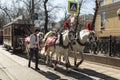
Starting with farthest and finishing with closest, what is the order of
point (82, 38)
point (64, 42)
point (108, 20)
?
1. point (108, 20)
2. point (82, 38)
3. point (64, 42)

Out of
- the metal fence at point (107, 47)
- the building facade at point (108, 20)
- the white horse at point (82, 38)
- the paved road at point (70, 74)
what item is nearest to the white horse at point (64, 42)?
the white horse at point (82, 38)

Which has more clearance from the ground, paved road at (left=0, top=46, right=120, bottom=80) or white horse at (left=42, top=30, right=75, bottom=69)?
white horse at (left=42, top=30, right=75, bottom=69)

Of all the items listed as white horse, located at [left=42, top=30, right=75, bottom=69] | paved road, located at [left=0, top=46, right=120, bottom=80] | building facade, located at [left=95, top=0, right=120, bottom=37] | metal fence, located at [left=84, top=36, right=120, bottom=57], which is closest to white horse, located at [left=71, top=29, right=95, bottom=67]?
white horse, located at [left=42, top=30, right=75, bottom=69]

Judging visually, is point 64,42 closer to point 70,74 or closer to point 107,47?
point 70,74

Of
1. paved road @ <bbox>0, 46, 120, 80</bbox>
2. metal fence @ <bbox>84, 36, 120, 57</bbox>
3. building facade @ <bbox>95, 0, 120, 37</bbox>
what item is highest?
building facade @ <bbox>95, 0, 120, 37</bbox>

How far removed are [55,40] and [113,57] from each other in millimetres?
3084

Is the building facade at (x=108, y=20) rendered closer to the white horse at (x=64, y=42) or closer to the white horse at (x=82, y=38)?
the white horse at (x=82, y=38)

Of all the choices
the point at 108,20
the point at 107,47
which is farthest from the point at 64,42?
the point at 108,20

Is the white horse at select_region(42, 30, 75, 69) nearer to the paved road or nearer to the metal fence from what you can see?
the paved road

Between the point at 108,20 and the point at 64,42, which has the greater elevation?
the point at 108,20

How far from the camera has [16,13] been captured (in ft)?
227

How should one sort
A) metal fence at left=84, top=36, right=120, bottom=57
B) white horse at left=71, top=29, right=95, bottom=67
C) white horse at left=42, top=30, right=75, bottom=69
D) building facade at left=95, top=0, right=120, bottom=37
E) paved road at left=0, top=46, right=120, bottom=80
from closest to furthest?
1. paved road at left=0, top=46, right=120, bottom=80
2. white horse at left=42, top=30, right=75, bottom=69
3. white horse at left=71, top=29, right=95, bottom=67
4. metal fence at left=84, top=36, right=120, bottom=57
5. building facade at left=95, top=0, right=120, bottom=37

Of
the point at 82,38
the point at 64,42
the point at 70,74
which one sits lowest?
the point at 70,74

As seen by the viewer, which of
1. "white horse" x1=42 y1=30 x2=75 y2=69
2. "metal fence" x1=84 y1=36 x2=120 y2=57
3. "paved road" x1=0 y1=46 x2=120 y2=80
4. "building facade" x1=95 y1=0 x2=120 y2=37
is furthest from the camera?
"building facade" x1=95 y1=0 x2=120 y2=37
